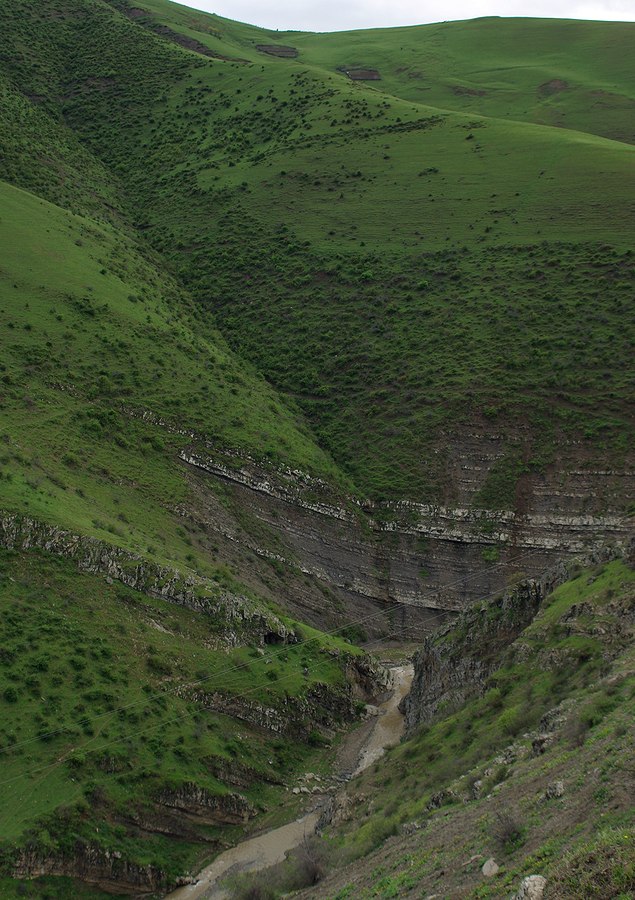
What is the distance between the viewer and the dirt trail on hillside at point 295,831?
108ft

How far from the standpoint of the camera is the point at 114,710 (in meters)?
37.7

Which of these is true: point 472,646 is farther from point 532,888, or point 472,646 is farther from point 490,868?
point 532,888

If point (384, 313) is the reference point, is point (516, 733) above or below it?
below

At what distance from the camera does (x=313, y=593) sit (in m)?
56.2

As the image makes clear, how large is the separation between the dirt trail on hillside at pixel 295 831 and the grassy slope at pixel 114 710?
1.16m

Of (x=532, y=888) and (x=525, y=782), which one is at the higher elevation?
(x=532, y=888)

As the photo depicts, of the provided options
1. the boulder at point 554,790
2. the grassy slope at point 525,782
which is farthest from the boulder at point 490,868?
the boulder at point 554,790

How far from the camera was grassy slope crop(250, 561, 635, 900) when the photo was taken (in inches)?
613

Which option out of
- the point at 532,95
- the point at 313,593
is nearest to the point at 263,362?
the point at 313,593

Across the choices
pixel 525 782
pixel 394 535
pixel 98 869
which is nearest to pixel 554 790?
pixel 525 782

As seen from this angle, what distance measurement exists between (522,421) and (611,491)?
899 cm

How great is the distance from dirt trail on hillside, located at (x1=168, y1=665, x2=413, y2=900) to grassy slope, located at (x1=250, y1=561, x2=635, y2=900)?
13.7ft

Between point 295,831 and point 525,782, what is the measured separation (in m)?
17.0

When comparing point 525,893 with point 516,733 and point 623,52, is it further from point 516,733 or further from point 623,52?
point 623,52
